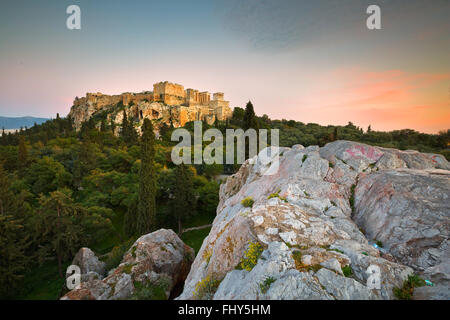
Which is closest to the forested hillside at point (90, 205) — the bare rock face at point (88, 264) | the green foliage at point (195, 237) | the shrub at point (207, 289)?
the green foliage at point (195, 237)

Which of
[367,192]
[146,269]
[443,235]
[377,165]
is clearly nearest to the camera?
[443,235]

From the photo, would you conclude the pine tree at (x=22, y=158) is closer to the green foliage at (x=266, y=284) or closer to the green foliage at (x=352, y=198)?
the green foliage at (x=266, y=284)

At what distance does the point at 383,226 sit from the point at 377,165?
3.66 m

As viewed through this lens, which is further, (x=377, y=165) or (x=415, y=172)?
(x=377, y=165)

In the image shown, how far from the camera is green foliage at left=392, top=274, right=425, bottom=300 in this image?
12.9 ft

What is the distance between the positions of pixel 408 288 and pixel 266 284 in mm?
2966

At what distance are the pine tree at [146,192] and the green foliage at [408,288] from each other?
2057 centimetres

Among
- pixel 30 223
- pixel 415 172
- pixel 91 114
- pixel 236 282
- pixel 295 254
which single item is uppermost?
pixel 91 114

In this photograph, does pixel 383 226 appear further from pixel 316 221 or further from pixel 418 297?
pixel 418 297

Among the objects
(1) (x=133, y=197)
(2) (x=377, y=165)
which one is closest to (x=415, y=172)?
(2) (x=377, y=165)

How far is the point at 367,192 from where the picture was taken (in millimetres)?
7691

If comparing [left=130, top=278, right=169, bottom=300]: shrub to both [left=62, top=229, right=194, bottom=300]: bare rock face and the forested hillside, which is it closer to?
[left=62, top=229, right=194, bottom=300]: bare rock face

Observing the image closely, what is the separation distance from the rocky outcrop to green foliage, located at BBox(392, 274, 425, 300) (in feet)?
0.29

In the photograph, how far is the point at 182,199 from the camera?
2362cm
